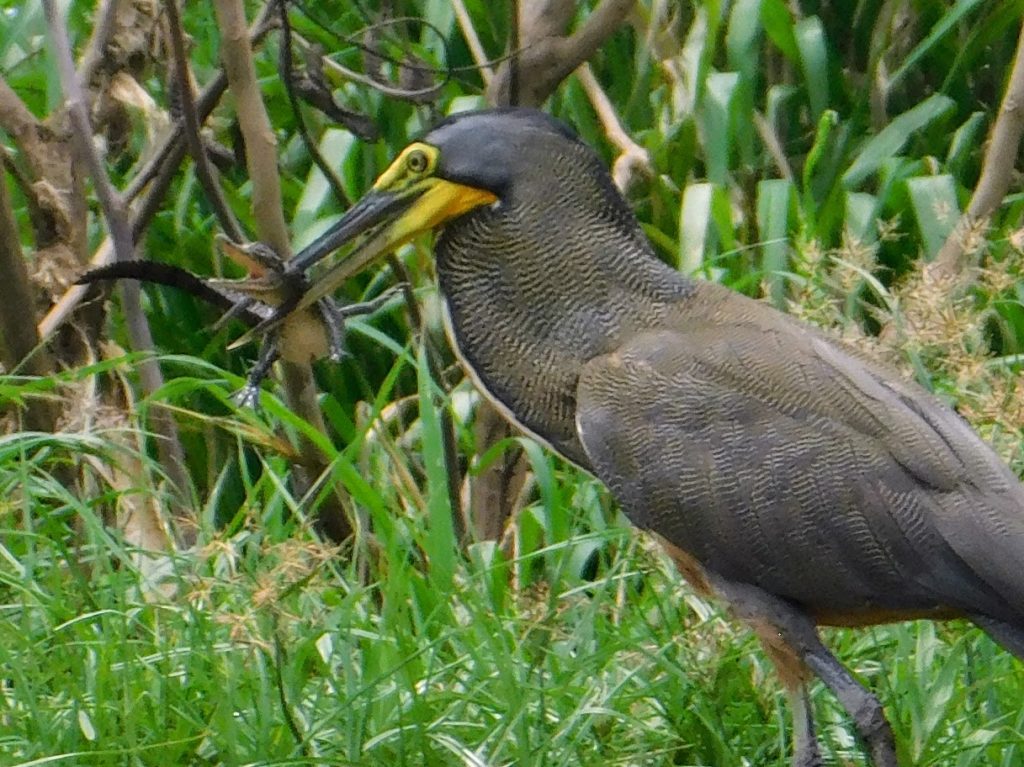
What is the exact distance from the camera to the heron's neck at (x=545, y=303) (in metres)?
3.31

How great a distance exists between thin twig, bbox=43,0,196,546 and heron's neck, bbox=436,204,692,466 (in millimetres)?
731

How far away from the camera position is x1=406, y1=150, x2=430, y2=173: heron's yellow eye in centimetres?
328

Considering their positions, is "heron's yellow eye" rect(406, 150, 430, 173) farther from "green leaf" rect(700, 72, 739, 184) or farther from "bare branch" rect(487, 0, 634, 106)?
"green leaf" rect(700, 72, 739, 184)

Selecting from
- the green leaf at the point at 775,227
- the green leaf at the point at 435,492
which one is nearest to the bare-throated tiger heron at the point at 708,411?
the green leaf at the point at 435,492

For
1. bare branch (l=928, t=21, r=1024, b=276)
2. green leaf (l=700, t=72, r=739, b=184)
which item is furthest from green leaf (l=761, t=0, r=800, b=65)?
bare branch (l=928, t=21, r=1024, b=276)

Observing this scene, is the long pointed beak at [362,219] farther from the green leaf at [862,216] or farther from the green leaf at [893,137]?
the green leaf at [893,137]

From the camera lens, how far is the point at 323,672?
3430 millimetres

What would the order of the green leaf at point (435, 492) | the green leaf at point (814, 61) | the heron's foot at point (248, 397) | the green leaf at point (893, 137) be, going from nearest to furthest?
the heron's foot at point (248, 397) → the green leaf at point (435, 492) → the green leaf at point (893, 137) → the green leaf at point (814, 61)

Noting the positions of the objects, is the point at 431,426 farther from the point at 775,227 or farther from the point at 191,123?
the point at 775,227

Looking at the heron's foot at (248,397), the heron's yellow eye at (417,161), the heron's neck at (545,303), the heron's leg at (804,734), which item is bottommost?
the heron's leg at (804,734)

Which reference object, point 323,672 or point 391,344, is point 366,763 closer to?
point 323,672

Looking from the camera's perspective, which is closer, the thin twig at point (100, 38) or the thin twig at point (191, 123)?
the thin twig at point (191, 123)

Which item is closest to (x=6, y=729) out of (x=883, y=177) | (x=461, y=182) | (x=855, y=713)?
(x=461, y=182)

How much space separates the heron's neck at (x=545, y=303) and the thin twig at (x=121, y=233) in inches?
28.8
